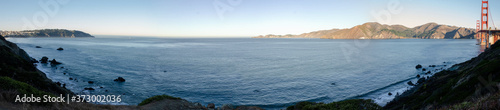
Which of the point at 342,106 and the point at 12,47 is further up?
the point at 12,47

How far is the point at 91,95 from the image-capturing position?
101ft

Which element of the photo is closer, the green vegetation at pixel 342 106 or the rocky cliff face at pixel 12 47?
the green vegetation at pixel 342 106

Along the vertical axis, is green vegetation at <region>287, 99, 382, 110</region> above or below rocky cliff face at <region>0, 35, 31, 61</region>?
below

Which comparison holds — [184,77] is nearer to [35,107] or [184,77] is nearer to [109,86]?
[109,86]

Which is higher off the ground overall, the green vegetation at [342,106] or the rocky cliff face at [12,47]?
the rocky cliff face at [12,47]

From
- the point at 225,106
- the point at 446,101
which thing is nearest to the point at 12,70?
the point at 225,106

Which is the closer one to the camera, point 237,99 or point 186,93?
point 237,99

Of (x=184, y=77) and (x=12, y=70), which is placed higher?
(x=12, y=70)

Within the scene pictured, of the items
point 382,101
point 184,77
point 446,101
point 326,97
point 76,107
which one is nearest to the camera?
point 76,107

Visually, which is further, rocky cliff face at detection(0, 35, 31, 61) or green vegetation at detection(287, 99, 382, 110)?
rocky cliff face at detection(0, 35, 31, 61)

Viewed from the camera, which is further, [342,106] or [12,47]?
[12,47]

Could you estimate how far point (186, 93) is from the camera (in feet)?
108

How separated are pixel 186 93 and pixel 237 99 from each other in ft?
24.4

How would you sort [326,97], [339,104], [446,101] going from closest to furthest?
[446,101] → [339,104] → [326,97]
